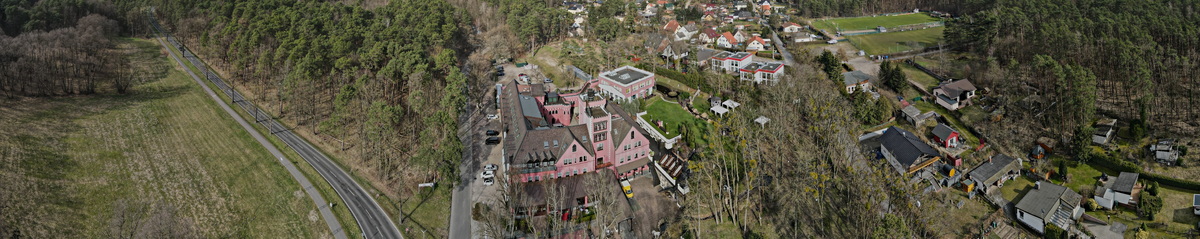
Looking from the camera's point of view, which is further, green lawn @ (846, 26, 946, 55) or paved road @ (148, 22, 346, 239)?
green lawn @ (846, 26, 946, 55)

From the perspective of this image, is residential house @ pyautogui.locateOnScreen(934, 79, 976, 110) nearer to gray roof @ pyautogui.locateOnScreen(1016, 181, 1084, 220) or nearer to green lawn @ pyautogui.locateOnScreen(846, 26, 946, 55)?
gray roof @ pyautogui.locateOnScreen(1016, 181, 1084, 220)

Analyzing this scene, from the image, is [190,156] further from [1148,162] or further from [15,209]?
[1148,162]

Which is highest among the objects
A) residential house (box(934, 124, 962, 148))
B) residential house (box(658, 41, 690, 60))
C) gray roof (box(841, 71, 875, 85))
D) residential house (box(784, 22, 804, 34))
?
residential house (box(784, 22, 804, 34))

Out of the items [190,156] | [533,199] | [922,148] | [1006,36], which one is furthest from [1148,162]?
[190,156]

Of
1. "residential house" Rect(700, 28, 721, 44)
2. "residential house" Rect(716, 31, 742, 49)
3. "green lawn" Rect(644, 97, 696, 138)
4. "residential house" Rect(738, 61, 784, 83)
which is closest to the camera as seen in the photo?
"green lawn" Rect(644, 97, 696, 138)

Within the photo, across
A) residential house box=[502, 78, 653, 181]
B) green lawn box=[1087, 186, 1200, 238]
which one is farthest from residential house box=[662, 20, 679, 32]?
green lawn box=[1087, 186, 1200, 238]

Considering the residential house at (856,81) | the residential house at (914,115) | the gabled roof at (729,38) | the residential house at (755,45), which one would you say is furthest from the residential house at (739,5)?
the residential house at (914,115)
